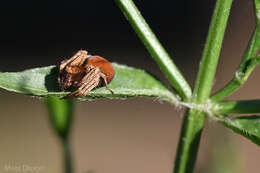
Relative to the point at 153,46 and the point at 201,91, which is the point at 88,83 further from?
the point at 201,91

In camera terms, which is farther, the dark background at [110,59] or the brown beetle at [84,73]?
the dark background at [110,59]

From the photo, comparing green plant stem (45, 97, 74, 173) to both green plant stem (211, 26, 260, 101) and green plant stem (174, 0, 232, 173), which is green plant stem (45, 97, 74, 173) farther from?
green plant stem (211, 26, 260, 101)

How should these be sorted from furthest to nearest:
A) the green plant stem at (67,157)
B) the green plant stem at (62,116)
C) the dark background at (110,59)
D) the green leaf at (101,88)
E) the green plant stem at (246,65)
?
1. the dark background at (110,59)
2. the green plant stem at (62,116)
3. the green plant stem at (67,157)
4. the green plant stem at (246,65)
5. the green leaf at (101,88)

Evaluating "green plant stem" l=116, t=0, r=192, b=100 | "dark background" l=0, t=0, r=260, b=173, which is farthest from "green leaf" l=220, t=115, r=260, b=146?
"dark background" l=0, t=0, r=260, b=173

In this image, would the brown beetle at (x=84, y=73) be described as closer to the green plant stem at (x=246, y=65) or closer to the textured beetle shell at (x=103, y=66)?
the textured beetle shell at (x=103, y=66)

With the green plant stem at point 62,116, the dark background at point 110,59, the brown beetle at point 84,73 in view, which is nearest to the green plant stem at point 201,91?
the brown beetle at point 84,73

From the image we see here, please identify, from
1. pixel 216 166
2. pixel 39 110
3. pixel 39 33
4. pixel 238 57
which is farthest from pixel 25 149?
pixel 216 166

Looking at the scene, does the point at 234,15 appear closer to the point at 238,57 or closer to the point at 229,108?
the point at 238,57
